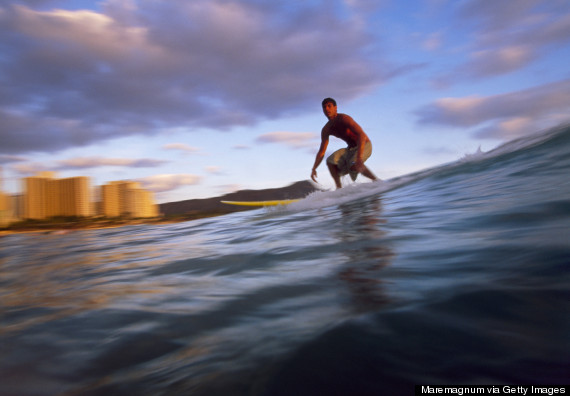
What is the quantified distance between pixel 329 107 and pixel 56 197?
112ft

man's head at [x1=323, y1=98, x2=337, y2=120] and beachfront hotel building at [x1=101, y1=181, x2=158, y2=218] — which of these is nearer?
man's head at [x1=323, y1=98, x2=337, y2=120]

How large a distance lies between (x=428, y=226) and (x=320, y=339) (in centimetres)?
196

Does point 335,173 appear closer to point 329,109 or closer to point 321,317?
point 329,109

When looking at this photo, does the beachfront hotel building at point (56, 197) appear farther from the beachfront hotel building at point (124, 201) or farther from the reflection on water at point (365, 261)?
the reflection on water at point (365, 261)

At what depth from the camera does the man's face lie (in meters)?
7.22

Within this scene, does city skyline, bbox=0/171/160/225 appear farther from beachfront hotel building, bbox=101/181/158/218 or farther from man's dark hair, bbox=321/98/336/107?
man's dark hair, bbox=321/98/336/107

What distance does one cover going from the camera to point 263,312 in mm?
1386

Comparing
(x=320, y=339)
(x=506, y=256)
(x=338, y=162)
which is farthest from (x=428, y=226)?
(x=338, y=162)

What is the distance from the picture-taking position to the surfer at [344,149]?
707 cm

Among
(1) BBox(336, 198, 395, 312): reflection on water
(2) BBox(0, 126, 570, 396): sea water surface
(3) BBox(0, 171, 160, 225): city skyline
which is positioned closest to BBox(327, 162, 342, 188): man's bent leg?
(1) BBox(336, 198, 395, 312): reflection on water

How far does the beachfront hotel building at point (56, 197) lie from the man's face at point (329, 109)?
30492 millimetres

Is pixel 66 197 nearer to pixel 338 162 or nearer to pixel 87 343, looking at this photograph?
pixel 338 162

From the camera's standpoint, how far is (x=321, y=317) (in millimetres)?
1234

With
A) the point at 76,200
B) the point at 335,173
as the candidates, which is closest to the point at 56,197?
the point at 76,200
